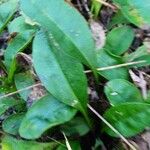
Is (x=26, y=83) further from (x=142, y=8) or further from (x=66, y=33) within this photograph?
(x=142, y=8)

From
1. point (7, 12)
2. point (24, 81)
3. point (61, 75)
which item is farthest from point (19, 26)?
point (61, 75)

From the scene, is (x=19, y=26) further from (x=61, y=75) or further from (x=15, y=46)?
(x=61, y=75)

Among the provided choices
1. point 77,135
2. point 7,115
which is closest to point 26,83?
point 7,115

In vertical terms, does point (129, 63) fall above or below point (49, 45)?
below

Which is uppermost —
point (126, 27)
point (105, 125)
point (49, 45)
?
point (49, 45)

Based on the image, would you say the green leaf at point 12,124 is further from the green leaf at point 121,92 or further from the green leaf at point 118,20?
the green leaf at point 118,20

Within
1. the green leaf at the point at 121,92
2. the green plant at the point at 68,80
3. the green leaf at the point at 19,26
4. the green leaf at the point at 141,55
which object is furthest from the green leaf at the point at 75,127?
the green leaf at the point at 19,26
